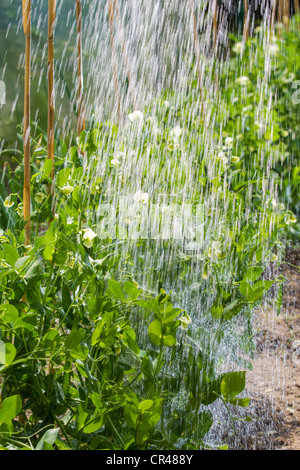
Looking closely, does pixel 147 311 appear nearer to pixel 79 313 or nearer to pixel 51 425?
pixel 79 313

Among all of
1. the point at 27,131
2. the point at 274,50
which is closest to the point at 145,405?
the point at 27,131

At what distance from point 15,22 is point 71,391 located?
1.92 metres

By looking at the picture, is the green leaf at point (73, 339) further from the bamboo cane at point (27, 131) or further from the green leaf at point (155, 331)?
the bamboo cane at point (27, 131)

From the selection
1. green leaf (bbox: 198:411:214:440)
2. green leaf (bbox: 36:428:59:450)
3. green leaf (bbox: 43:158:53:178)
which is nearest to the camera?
green leaf (bbox: 36:428:59:450)

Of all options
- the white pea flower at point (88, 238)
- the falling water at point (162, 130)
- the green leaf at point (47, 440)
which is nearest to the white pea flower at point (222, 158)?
the falling water at point (162, 130)

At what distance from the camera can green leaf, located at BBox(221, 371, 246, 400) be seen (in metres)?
0.80

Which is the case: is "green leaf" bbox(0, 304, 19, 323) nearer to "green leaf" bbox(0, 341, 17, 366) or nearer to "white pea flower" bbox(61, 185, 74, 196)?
"green leaf" bbox(0, 341, 17, 366)

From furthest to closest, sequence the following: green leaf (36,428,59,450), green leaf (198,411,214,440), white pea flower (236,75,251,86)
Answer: white pea flower (236,75,251,86)
green leaf (198,411,214,440)
green leaf (36,428,59,450)

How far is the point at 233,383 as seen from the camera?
802 millimetres

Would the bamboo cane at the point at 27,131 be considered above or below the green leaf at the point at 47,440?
above

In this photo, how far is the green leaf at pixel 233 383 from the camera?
0.80 m

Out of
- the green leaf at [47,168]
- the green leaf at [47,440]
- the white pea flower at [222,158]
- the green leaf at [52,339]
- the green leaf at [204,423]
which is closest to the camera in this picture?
the green leaf at [47,440]

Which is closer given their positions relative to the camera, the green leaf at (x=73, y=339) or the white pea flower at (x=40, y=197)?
the green leaf at (x=73, y=339)

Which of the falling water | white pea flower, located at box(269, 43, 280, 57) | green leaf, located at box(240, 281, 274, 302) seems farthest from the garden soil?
white pea flower, located at box(269, 43, 280, 57)
